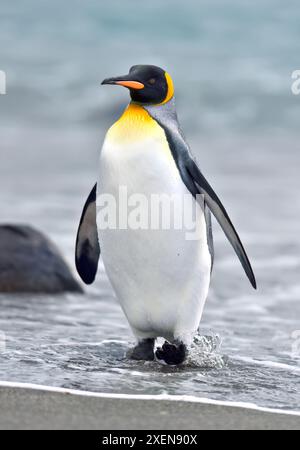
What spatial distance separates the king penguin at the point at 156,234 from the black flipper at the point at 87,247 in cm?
34

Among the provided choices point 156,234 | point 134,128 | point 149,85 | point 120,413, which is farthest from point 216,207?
point 120,413

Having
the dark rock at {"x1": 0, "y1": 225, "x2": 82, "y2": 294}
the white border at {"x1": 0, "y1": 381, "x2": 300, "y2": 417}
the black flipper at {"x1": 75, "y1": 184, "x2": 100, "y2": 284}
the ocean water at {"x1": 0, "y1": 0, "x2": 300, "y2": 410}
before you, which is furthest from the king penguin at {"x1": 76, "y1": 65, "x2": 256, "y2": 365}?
the dark rock at {"x1": 0, "y1": 225, "x2": 82, "y2": 294}

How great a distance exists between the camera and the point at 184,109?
24.2m

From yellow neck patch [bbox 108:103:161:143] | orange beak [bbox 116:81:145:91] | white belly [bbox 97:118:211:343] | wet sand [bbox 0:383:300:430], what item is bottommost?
wet sand [bbox 0:383:300:430]

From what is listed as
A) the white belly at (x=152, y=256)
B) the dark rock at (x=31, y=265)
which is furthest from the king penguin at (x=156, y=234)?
the dark rock at (x=31, y=265)

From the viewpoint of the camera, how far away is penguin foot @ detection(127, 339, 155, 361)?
577 centimetres

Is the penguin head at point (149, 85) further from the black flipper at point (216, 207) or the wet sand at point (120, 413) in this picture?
the wet sand at point (120, 413)

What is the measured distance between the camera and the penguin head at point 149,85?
5.52 metres

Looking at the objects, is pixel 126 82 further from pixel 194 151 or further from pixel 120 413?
pixel 194 151

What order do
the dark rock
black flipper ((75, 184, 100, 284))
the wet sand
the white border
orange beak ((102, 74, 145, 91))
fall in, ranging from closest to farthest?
the wet sand
the white border
orange beak ((102, 74, 145, 91))
black flipper ((75, 184, 100, 284))
the dark rock

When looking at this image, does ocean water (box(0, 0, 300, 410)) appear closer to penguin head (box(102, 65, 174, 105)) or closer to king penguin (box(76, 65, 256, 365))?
king penguin (box(76, 65, 256, 365))

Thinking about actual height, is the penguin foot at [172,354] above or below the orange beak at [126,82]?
below

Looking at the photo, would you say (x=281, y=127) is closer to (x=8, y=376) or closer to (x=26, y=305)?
(x=26, y=305)

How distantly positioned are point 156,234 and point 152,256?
12 cm
